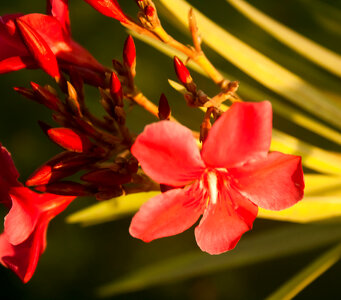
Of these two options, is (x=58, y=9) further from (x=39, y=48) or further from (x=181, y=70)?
(x=181, y=70)

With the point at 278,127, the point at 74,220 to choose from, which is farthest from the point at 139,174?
the point at 278,127

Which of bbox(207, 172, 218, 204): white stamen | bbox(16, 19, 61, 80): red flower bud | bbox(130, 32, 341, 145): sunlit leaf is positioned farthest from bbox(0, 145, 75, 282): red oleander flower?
bbox(130, 32, 341, 145): sunlit leaf

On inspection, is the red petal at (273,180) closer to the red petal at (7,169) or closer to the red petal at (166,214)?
the red petal at (166,214)

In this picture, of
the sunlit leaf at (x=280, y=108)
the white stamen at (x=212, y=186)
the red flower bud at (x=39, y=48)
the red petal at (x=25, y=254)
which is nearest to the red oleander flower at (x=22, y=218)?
the red petal at (x=25, y=254)

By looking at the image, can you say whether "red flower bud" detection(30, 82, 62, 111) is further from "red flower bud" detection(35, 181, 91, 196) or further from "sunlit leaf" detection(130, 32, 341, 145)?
"sunlit leaf" detection(130, 32, 341, 145)

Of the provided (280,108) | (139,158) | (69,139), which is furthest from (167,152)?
(280,108)
